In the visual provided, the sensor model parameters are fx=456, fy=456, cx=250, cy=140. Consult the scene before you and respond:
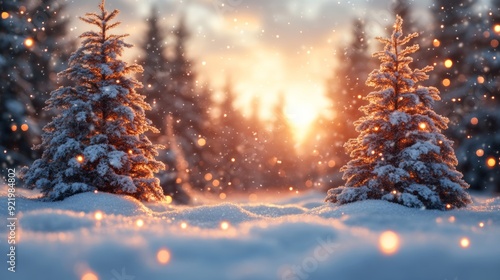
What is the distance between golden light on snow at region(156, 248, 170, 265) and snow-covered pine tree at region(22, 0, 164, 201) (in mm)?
7786

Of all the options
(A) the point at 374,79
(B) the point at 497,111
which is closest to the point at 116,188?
(A) the point at 374,79

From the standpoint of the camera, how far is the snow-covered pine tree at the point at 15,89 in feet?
77.4

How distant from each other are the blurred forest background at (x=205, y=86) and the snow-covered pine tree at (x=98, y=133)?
11.1 meters

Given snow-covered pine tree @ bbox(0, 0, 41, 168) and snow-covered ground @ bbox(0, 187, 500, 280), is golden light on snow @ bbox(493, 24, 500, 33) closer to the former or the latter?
snow-covered ground @ bbox(0, 187, 500, 280)

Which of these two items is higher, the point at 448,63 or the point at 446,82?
the point at 448,63

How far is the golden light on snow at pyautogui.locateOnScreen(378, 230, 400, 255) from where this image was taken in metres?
6.14

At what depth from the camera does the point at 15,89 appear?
947 inches

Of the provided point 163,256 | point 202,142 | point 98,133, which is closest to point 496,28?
point 202,142

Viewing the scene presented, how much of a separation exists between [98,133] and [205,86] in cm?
1783

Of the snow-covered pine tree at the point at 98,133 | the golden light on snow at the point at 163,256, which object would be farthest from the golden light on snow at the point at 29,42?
the golden light on snow at the point at 163,256

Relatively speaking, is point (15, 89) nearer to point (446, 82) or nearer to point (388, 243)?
point (388, 243)

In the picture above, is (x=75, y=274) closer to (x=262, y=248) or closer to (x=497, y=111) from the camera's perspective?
(x=262, y=248)

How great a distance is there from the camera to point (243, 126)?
4484 cm

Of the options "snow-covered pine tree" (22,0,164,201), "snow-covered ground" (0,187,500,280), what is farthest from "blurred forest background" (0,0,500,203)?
"snow-covered ground" (0,187,500,280)
